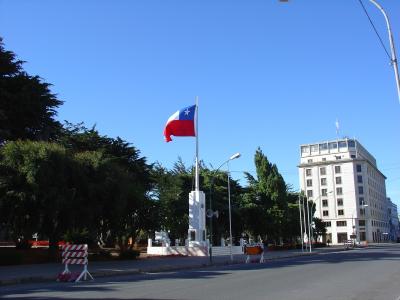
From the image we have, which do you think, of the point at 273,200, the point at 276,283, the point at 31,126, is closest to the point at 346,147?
the point at 273,200

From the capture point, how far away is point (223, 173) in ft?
224

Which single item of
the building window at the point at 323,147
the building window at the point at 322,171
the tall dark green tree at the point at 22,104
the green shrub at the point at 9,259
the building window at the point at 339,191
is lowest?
the green shrub at the point at 9,259

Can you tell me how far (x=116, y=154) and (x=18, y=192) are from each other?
779 inches

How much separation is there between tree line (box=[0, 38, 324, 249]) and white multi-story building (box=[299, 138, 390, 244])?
81473mm

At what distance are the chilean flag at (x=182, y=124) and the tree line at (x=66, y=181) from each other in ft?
16.5

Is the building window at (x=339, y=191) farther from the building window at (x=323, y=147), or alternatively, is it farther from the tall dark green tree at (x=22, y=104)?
the tall dark green tree at (x=22, y=104)

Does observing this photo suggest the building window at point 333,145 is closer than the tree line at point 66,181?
No

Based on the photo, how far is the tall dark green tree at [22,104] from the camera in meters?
38.6

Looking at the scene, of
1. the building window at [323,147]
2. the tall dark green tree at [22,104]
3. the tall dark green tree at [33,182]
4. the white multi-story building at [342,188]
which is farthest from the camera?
the building window at [323,147]

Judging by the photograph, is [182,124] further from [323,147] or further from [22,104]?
[323,147]

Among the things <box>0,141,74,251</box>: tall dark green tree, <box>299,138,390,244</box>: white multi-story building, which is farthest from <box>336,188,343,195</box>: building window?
<box>0,141,74,251</box>: tall dark green tree

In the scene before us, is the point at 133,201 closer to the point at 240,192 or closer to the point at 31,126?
the point at 31,126

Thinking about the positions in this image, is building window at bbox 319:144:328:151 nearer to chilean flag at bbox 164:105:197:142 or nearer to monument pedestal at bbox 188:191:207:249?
monument pedestal at bbox 188:191:207:249

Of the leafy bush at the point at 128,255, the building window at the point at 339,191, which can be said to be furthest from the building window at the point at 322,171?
the leafy bush at the point at 128,255
